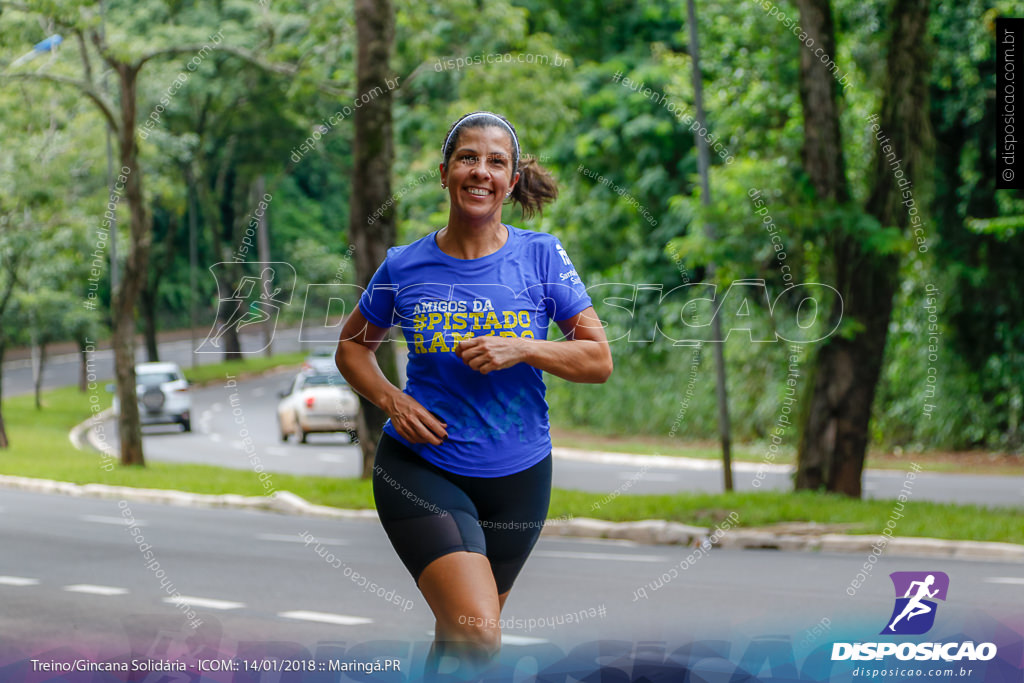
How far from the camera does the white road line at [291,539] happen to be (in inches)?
455

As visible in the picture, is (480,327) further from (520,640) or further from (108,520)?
(108,520)

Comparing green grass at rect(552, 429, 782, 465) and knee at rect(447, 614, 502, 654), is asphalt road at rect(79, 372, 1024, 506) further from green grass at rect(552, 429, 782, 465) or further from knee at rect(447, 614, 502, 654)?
knee at rect(447, 614, 502, 654)

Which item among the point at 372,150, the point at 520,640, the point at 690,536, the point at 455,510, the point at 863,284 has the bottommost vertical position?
the point at 690,536

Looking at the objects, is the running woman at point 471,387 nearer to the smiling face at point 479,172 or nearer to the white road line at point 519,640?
the smiling face at point 479,172

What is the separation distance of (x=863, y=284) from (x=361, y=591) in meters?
6.38

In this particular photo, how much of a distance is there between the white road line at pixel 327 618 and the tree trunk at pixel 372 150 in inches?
254

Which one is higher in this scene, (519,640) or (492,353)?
(492,353)

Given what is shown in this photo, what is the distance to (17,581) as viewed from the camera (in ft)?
30.6

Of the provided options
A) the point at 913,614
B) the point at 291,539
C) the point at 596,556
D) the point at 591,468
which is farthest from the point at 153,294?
the point at 913,614

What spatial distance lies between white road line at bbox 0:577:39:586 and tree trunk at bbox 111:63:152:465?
10.1 m

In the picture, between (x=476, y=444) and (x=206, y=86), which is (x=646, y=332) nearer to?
(x=206, y=86)

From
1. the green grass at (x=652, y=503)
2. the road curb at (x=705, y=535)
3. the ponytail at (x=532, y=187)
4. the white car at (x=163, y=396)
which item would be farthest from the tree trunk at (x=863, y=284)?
the white car at (x=163, y=396)

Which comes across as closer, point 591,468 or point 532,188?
point 532,188

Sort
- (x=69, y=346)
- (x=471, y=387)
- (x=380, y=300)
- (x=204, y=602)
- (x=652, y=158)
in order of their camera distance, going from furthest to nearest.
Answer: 1. (x=69, y=346)
2. (x=652, y=158)
3. (x=204, y=602)
4. (x=380, y=300)
5. (x=471, y=387)
